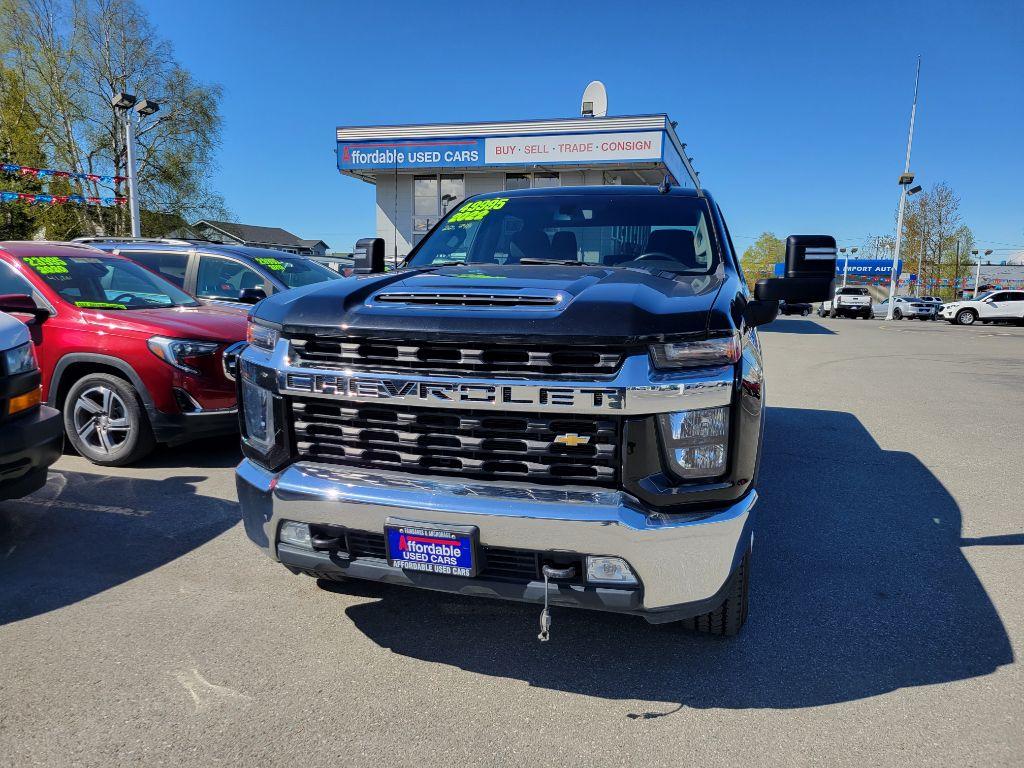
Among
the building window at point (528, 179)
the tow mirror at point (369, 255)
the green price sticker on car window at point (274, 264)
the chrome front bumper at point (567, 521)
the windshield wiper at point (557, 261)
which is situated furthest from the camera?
the building window at point (528, 179)

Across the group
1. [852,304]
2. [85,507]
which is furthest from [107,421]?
[852,304]

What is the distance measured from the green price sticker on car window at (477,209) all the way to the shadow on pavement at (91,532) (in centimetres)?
234

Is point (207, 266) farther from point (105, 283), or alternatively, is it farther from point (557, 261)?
point (557, 261)

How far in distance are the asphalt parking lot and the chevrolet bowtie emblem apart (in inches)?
38.6

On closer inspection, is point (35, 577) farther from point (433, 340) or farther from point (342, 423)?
point (433, 340)

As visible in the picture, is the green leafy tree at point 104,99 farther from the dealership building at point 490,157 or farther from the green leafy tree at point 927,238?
the green leafy tree at point 927,238

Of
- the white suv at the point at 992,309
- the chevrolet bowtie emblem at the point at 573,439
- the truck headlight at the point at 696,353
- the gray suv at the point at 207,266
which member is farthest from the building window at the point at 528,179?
the chevrolet bowtie emblem at the point at 573,439

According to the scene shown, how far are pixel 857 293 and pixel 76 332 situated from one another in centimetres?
4002

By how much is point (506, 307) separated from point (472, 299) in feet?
0.50

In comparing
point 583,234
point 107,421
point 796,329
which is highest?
point 583,234

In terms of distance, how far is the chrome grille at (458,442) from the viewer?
2213mm

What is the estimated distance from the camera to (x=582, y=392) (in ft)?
7.04

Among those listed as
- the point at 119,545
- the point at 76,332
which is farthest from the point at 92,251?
the point at 119,545

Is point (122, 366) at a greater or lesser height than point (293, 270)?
lesser
